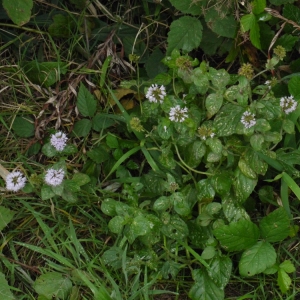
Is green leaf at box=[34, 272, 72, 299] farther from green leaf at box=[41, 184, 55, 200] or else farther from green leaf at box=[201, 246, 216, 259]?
green leaf at box=[201, 246, 216, 259]

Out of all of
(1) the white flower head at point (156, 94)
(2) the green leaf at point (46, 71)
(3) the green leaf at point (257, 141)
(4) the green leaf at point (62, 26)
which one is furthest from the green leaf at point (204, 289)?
(4) the green leaf at point (62, 26)

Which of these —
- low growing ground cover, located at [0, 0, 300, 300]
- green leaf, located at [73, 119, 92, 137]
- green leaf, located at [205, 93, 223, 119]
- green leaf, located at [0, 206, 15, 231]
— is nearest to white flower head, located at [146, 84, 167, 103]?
low growing ground cover, located at [0, 0, 300, 300]

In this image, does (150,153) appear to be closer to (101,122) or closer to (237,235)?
(101,122)

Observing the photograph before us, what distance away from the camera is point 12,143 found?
2000 millimetres

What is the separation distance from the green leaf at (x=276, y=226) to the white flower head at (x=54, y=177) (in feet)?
2.30

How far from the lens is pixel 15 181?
1780 millimetres

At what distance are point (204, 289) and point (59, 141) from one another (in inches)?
29.2

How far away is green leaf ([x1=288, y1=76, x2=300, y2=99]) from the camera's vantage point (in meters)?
1.70

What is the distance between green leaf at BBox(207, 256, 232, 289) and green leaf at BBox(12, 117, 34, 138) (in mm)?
871

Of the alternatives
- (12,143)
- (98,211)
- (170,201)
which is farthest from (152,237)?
(12,143)

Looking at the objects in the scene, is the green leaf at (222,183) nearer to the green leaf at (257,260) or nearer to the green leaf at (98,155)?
the green leaf at (257,260)

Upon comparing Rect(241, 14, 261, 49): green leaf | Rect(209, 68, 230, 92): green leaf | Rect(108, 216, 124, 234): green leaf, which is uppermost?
Rect(241, 14, 261, 49): green leaf

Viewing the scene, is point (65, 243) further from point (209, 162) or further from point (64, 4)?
point (64, 4)

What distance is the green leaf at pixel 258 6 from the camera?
1613 millimetres
